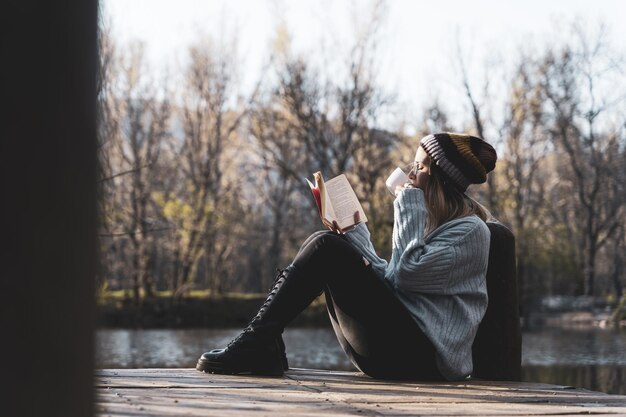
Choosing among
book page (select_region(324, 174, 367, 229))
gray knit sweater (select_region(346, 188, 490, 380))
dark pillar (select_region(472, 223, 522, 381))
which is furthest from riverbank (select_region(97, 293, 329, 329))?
gray knit sweater (select_region(346, 188, 490, 380))

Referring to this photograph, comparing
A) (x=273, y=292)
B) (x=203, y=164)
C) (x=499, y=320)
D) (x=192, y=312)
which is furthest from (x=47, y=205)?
(x=203, y=164)

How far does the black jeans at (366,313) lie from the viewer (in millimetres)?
3428

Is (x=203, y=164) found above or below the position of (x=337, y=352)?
above

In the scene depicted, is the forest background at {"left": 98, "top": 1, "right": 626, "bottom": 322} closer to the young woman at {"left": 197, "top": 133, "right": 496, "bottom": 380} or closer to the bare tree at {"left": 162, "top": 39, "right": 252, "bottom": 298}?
the bare tree at {"left": 162, "top": 39, "right": 252, "bottom": 298}

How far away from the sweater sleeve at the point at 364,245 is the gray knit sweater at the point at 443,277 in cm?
6

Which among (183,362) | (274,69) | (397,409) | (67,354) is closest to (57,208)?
(67,354)

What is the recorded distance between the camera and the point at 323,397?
9.59 feet

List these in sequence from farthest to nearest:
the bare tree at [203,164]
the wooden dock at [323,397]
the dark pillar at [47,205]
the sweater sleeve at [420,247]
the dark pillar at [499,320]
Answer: the bare tree at [203,164]
the dark pillar at [499,320]
the sweater sleeve at [420,247]
the wooden dock at [323,397]
the dark pillar at [47,205]

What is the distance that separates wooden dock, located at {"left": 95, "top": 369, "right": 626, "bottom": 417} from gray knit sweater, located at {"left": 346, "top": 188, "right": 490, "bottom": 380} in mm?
161

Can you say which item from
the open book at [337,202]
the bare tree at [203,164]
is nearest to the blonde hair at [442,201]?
the open book at [337,202]

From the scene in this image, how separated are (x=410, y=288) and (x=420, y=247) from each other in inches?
6.2

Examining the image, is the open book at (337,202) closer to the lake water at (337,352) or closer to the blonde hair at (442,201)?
the blonde hair at (442,201)

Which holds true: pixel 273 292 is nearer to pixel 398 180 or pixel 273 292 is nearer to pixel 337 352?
pixel 398 180

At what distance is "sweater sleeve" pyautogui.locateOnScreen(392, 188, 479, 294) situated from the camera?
3.42 meters
